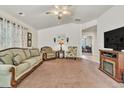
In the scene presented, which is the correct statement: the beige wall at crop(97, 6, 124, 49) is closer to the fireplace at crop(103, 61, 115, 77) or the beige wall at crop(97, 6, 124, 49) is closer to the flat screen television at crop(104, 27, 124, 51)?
the flat screen television at crop(104, 27, 124, 51)

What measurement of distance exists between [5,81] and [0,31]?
7.32ft

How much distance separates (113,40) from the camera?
17.6ft

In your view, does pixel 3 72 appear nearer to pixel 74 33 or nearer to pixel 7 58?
pixel 7 58

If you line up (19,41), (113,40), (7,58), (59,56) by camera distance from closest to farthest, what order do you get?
(7,58) → (113,40) → (19,41) → (59,56)

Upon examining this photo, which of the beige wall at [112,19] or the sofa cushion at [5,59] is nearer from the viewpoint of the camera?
the sofa cushion at [5,59]

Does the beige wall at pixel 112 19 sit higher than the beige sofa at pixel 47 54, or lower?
higher

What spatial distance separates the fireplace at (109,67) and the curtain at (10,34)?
3.71m

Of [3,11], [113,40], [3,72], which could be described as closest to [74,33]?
[113,40]

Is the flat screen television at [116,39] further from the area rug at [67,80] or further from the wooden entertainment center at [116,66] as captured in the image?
the area rug at [67,80]

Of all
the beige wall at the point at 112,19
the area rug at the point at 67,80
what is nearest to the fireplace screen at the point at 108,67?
the area rug at the point at 67,80

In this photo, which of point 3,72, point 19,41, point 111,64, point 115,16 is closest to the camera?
point 3,72

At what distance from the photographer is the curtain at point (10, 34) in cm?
531
